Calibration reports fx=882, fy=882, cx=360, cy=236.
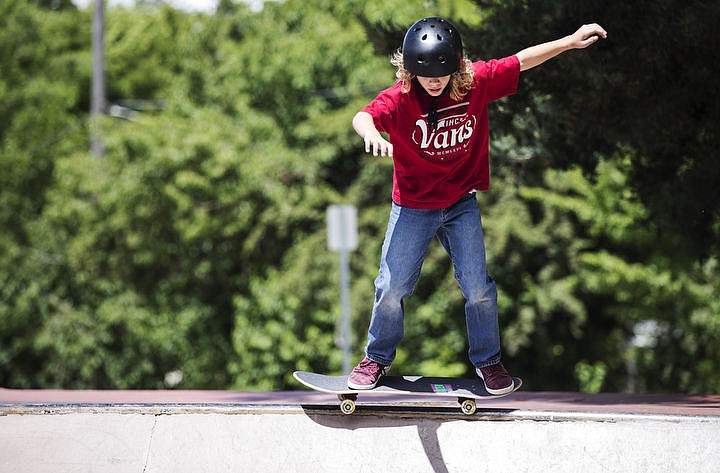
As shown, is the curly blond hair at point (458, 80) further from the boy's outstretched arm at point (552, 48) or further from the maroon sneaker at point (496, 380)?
the maroon sneaker at point (496, 380)

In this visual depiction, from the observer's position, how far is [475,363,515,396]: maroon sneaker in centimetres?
455

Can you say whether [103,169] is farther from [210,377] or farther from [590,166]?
[590,166]

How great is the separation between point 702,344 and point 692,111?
410 inches

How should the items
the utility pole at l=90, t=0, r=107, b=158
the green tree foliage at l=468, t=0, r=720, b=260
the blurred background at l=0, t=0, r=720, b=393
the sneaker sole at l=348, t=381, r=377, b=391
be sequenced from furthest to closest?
the utility pole at l=90, t=0, r=107, b=158, the blurred background at l=0, t=0, r=720, b=393, the green tree foliage at l=468, t=0, r=720, b=260, the sneaker sole at l=348, t=381, r=377, b=391

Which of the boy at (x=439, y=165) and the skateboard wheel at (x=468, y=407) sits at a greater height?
the boy at (x=439, y=165)

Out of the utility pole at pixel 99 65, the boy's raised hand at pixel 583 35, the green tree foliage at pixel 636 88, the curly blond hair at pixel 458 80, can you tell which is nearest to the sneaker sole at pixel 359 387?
the curly blond hair at pixel 458 80

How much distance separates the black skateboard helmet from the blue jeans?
71 centimetres

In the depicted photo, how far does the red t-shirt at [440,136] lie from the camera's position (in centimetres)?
424

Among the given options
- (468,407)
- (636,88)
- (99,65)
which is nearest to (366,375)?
(468,407)

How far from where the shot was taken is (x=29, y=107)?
838 inches

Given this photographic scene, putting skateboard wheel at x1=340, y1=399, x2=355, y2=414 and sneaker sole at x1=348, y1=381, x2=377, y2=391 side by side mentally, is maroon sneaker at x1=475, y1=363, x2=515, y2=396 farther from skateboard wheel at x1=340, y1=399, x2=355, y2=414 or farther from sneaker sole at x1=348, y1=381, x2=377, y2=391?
skateboard wheel at x1=340, y1=399, x2=355, y2=414

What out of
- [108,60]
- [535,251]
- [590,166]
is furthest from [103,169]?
[590,166]

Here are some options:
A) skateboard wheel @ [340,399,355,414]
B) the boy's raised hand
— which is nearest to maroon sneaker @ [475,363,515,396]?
skateboard wheel @ [340,399,355,414]

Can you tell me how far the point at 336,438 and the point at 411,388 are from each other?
0.53 metres
